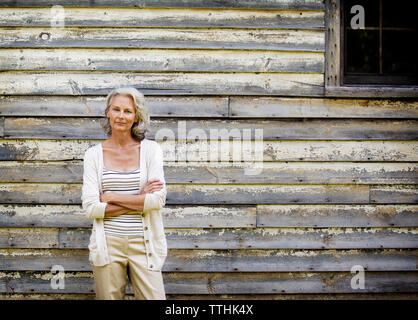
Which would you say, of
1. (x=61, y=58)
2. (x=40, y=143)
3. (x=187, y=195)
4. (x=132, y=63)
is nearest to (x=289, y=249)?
(x=187, y=195)

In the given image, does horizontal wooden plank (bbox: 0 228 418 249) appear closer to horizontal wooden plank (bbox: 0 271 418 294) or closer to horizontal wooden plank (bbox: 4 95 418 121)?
horizontal wooden plank (bbox: 0 271 418 294)

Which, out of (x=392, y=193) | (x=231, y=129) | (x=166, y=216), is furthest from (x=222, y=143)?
(x=392, y=193)

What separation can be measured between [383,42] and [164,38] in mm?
1998

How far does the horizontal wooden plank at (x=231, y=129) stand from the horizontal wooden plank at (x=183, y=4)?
0.96m

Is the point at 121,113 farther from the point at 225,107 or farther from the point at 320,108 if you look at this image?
the point at 320,108

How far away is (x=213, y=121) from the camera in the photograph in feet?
12.1

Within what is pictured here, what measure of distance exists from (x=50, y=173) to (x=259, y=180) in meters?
1.76

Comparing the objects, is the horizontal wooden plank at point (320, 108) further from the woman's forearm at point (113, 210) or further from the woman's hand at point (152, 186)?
the woman's forearm at point (113, 210)

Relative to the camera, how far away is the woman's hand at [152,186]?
271 centimetres

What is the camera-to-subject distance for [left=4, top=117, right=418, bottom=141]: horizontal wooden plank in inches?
143

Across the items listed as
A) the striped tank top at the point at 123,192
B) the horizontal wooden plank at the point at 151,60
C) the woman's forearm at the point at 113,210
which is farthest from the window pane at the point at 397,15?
the woman's forearm at the point at 113,210

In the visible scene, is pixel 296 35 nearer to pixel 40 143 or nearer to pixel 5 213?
pixel 40 143

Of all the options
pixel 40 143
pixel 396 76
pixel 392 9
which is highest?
pixel 392 9

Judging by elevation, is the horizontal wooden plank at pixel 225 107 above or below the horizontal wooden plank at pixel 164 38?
below
